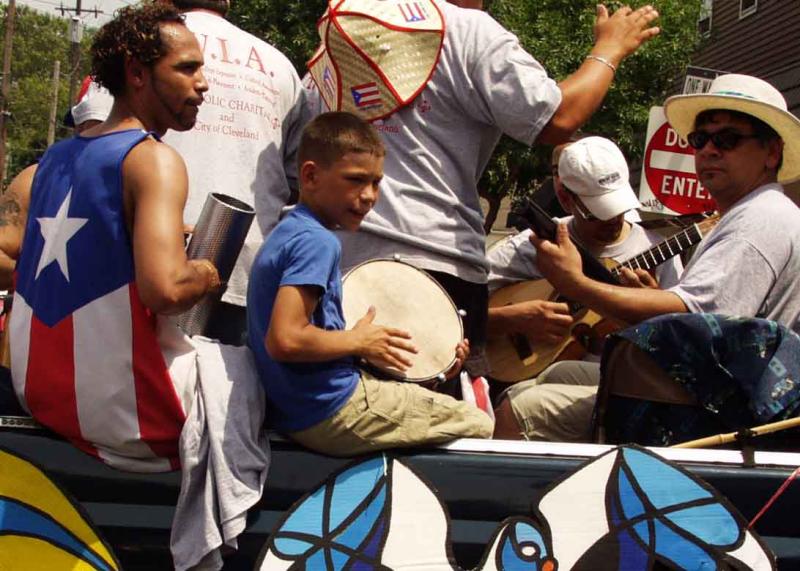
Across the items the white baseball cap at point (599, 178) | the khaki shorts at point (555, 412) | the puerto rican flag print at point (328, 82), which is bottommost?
the khaki shorts at point (555, 412)

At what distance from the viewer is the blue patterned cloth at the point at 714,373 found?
2.80 m

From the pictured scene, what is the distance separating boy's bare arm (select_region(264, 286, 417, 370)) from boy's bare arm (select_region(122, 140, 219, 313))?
0.74 ft

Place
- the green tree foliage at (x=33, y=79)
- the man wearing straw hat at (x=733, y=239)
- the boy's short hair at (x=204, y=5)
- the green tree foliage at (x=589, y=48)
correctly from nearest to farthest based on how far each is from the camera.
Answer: the man wearing straw hat at (x=733, y=239) → the boy's short hair at (x=204, y=5) → the green tree foliage at (x=589, y=48) → the green tree foliage at (x=33, y=79)

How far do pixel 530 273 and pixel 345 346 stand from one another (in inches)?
83.2

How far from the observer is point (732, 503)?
260cm

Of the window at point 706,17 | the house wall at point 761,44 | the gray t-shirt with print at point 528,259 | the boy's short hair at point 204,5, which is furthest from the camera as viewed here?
the window at point 706,17

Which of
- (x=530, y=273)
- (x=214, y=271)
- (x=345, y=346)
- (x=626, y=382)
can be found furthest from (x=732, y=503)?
(x=530, y=273)

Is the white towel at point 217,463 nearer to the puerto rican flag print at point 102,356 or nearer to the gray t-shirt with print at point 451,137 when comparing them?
the puerto rican flag print at point 102,356

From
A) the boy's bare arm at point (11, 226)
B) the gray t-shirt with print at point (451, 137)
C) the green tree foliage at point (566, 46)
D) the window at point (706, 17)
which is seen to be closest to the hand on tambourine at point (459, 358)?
the gray t-shirt with print at point (451, 137)

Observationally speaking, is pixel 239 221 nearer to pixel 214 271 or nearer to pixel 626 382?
pixel 214 271

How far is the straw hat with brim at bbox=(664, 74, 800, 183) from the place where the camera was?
11.1ft

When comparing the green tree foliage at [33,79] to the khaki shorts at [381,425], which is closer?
the khaki shorts at [381,425]

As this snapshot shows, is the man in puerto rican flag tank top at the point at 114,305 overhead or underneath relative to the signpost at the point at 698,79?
A: underneath

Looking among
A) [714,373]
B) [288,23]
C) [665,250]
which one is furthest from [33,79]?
[714,373]
